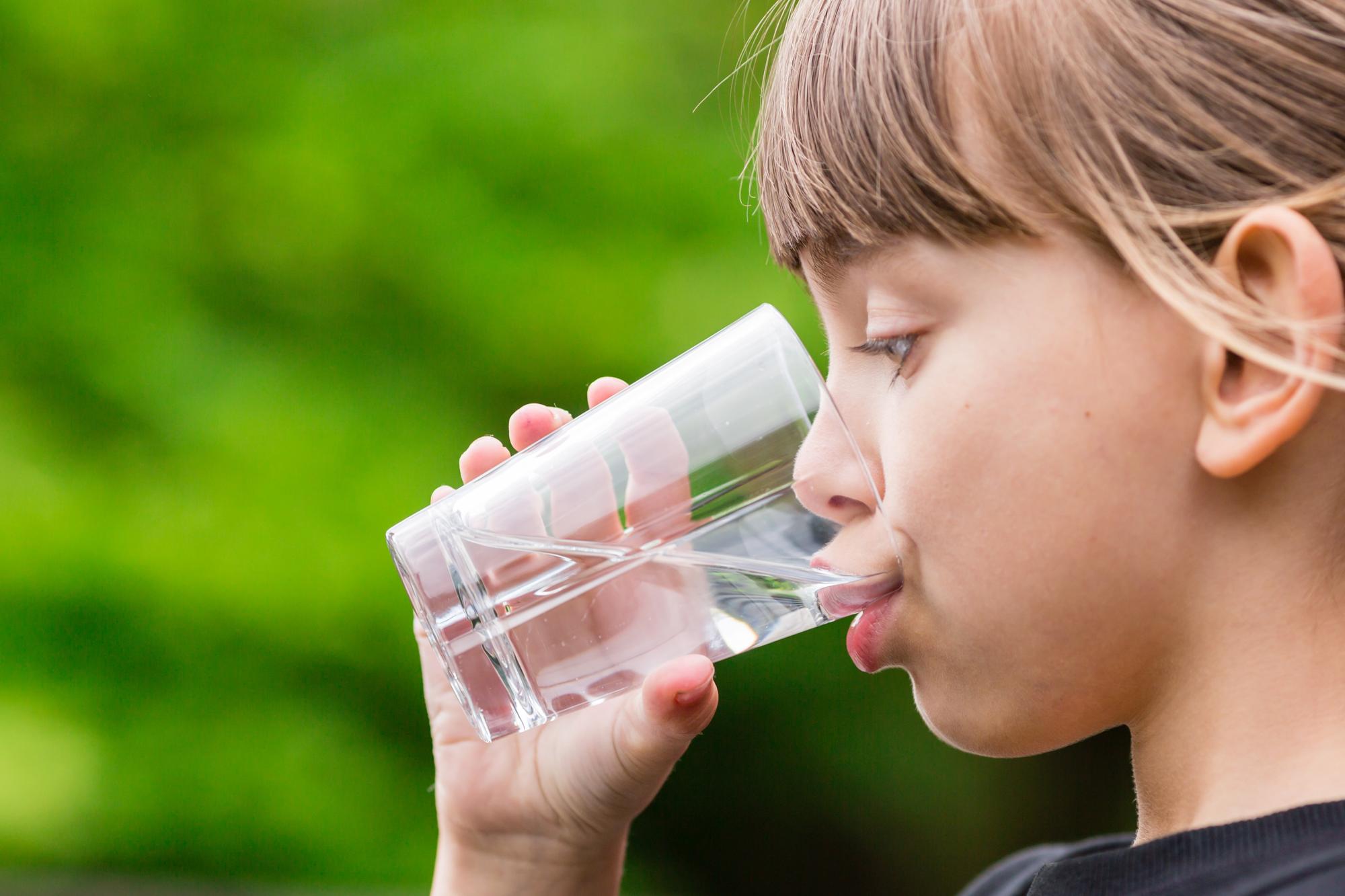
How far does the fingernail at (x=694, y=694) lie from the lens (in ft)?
3.56

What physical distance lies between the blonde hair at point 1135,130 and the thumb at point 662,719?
399 mm

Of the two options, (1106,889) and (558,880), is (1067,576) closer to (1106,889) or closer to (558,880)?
(1106,889)

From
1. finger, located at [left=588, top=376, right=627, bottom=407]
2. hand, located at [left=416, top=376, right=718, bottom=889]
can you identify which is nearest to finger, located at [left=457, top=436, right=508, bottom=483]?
hand, located at [left=416, top=376, right=718, bottom=889]

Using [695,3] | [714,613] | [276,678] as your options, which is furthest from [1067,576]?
[695,3]

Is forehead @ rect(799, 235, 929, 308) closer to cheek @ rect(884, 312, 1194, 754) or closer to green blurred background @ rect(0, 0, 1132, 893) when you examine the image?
cheek @ rect(884, 312, 1194, 754)

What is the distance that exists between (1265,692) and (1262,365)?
0.24m

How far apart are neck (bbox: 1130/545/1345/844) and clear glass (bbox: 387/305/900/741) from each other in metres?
0.24

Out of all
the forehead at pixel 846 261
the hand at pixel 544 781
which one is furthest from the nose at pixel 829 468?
the hand at pixel 544 781

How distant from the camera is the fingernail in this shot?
109cm

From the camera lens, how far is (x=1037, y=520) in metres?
0.92

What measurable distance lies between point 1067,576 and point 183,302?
220 centimetres

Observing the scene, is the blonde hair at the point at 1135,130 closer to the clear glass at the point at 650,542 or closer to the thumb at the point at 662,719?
the clear glass at the point at 650,542

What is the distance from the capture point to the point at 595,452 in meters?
1.05

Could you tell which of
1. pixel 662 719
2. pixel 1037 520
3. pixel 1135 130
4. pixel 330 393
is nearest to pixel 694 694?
pixel 662 719
